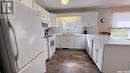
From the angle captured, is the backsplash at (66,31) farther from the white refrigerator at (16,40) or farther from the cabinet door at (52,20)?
the white refrigerator at (16,40)

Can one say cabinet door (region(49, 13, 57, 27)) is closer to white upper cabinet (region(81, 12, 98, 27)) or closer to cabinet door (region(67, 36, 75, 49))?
cabinet door (region(67, 36, 75, 49))

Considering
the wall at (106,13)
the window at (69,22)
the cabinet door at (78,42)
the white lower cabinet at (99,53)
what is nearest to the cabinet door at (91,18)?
the wall at (106,13)

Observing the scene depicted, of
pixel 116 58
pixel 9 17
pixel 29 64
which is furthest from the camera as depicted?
pixel 116 58

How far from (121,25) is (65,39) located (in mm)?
3014

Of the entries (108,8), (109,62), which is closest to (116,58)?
(109,62)

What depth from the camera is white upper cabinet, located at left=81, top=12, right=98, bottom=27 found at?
4718 mm

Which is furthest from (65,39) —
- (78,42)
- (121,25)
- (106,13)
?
(121,25)

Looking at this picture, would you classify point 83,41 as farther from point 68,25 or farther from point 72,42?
point 68,25

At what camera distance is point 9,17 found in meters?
1.02

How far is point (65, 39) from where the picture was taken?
4977 mm

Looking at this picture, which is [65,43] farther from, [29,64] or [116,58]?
[29,64]

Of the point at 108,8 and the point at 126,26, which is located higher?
the point at 108,8

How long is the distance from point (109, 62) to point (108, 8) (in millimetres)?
3511

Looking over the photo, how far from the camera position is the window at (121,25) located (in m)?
4.66
